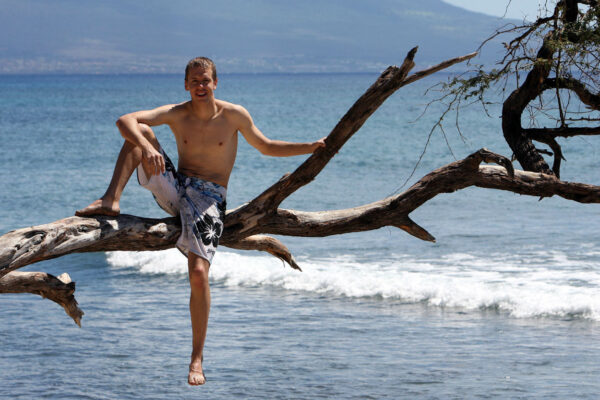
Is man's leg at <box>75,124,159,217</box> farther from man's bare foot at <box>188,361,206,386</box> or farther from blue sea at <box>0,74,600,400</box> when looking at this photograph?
blue sea at <box>0,74,600,400</box>

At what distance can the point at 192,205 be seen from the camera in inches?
193

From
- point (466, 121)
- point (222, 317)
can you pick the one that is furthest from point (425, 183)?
point (466, 121)

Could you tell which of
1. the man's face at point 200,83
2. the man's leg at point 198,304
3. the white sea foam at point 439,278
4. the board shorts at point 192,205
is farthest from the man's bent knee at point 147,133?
the white sea foam at point 439,278

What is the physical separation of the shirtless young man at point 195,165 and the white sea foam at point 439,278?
19.8ft

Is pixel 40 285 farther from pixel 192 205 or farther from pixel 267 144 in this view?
pixel 267 144

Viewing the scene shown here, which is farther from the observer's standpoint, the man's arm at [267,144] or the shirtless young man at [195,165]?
the man's arm at [267,144]

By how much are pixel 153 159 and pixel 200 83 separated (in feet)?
Answer: 1.80

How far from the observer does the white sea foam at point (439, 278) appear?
10562 millimetres

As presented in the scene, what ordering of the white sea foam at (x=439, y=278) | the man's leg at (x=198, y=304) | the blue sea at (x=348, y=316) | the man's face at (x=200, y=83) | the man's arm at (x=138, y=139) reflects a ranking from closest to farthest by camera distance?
the man's arm at (x=138, y=139) < the man's leg at (x=198, y=304) < the man's face at (x=200, y=83) < the blue sea at (x=348, y=316) < the white sea foam at (x=439, y=278)

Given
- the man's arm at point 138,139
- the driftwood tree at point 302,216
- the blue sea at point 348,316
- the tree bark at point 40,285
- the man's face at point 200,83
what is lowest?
the blue sea at point 348,316

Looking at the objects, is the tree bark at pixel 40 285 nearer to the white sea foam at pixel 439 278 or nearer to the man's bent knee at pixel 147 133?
the man's bent knee at pixel 147 133

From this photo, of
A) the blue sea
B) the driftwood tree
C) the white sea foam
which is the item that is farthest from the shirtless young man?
the white sea foam

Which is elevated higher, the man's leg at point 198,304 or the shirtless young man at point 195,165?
the shirtless young man at point 195,165

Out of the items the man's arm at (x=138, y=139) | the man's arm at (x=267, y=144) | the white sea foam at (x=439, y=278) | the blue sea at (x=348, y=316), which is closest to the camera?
the man's arm at (x=138, y=139)
